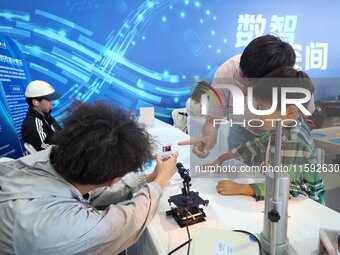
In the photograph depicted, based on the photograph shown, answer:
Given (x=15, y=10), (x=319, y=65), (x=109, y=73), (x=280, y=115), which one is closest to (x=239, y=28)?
(x=319, y=65)

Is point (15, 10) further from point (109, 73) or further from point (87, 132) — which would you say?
point (87, 132)

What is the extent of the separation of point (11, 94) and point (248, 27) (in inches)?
115

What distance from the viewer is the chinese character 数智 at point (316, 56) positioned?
3729mm

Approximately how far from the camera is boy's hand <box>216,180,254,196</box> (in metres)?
1.01

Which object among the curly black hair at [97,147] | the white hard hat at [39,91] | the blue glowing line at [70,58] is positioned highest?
the blue glowing line at [70,58]

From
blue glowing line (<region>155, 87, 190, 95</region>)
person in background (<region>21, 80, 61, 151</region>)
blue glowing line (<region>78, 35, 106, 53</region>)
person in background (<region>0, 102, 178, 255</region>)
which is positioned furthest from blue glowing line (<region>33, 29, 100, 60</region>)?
person in background (<region>0, 102, 178, 255</region>)

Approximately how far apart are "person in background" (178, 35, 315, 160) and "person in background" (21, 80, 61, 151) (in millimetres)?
1221

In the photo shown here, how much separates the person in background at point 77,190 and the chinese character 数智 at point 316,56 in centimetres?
369

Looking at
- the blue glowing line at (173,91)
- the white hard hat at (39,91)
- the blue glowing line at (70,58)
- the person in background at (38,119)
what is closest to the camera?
the person in background at (38,119)

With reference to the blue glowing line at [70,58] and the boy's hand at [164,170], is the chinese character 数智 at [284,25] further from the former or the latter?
the boy's hand at [164,170]

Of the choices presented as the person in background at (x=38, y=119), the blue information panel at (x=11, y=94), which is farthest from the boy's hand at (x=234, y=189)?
the blue information panel at (x=11, y=94)

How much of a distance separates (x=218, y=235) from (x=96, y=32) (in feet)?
A: 9.41

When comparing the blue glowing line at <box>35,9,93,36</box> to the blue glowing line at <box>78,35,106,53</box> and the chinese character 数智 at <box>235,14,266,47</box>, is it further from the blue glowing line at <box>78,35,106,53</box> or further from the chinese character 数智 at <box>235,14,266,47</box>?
the chinese character 数智 at <box>235,14,266,47</box>

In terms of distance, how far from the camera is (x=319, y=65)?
3.78 meters
